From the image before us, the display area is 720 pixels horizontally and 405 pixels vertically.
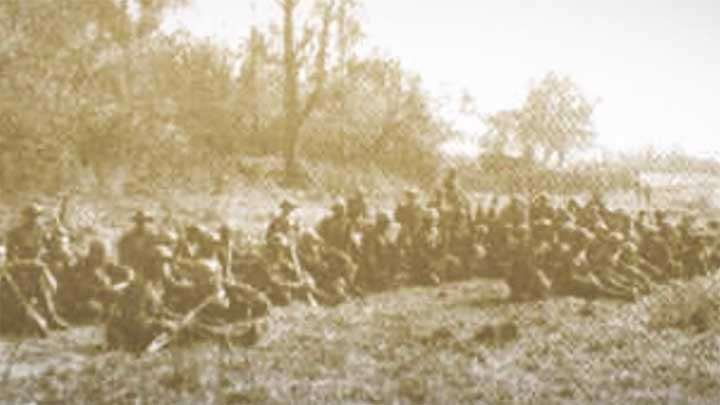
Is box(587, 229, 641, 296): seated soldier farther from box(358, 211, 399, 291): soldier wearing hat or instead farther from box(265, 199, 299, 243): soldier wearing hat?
box(265, 199, 299, 243): soldier wearing hat

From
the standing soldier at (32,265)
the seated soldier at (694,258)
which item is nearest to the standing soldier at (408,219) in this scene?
the seated soldier at (694,258)

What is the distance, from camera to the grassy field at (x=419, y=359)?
23.9 ft

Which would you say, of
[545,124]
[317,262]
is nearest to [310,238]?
[317,262]

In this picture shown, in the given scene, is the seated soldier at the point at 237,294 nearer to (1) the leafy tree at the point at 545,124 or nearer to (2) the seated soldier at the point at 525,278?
(2) the seated soldier at the point at 525,278

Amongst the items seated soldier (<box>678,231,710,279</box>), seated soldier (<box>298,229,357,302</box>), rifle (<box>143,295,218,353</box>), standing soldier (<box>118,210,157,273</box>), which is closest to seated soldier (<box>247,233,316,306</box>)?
seated soldier (<box>298,229,357,302</box>)

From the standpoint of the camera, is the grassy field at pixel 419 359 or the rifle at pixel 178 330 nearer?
the grassy field at pixel 419 359

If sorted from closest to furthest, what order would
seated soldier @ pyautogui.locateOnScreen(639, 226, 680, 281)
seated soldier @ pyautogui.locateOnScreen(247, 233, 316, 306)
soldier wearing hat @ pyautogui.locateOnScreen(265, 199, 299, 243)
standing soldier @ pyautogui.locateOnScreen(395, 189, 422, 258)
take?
seated soldier @ pyautogui.locateOnScreen(247, 233, 316, 306)
soldier wearing hat @ pyautogui.locateOnScreen(265, 199, 299, 243)
standing soldier @ pyautogui.locateOnScreen(395, 189, 422, 258)
seated soldier @ pyautogui.locateOnScreen(639, 226, 680, 281)

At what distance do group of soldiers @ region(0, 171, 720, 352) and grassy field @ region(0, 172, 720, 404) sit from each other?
30 centimetres

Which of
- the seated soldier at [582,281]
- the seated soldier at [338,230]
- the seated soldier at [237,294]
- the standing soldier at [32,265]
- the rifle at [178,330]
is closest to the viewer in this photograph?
the rifle at [178,330]

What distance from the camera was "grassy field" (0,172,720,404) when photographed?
7273mm

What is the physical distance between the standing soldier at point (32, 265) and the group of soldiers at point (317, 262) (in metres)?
0.01

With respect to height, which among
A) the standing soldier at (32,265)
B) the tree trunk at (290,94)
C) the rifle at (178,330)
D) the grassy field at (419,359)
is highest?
the tree trunk at (290,94)

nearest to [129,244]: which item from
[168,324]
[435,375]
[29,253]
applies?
[29,253]

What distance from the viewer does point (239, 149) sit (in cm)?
1948
